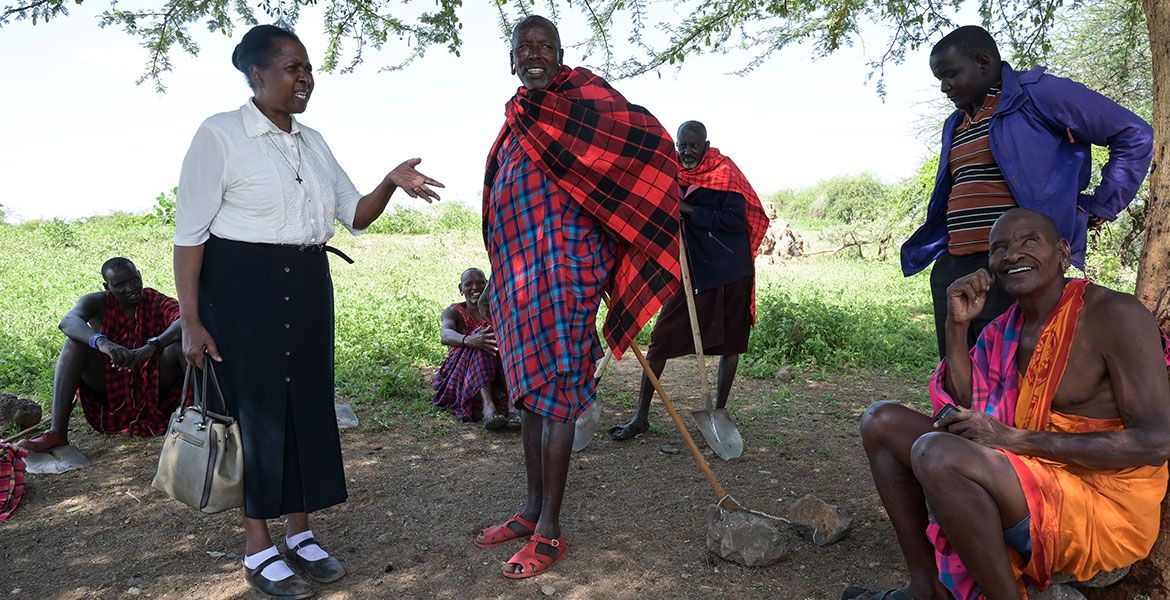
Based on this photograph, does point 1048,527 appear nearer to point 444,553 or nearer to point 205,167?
point 444,553

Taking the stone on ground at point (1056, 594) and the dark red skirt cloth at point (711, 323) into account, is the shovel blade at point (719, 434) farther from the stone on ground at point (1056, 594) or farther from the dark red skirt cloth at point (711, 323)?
the stone on ground at point (1056, 594)

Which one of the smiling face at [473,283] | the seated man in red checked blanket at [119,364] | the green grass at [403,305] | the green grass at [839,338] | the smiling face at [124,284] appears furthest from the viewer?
the green grass at [839,338]

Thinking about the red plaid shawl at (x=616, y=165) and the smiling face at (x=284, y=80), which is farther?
the red plaid shawl at (x=616, y=165)

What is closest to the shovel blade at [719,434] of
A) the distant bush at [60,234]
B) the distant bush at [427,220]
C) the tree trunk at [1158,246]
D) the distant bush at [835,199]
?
the tree trunk at [1158,246]

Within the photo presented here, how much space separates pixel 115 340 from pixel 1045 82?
445 cm

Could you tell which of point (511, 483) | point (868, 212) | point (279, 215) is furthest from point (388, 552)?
point (868, 212)

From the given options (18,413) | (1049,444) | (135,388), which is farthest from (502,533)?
(18,413)

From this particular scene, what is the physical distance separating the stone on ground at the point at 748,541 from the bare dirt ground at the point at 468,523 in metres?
0.04

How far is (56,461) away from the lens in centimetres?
431

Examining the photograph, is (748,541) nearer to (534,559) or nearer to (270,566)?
(534,559)

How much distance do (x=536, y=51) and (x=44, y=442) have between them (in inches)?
127

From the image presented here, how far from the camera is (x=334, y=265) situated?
39.3ft

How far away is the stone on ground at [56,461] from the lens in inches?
168

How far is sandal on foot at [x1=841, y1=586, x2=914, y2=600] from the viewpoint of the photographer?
8.61ft
